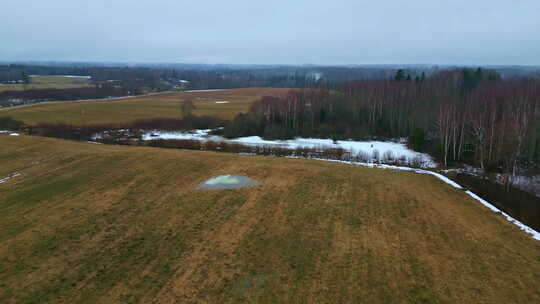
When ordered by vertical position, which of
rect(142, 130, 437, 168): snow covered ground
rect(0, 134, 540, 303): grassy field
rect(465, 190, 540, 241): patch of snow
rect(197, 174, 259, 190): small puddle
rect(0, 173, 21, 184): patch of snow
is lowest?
rect(142, 130, 437, 168): snow covered ground

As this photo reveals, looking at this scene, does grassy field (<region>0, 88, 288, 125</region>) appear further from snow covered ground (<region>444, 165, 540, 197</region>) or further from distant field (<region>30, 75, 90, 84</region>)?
distant field (<region>30, 75, 90, 84</region>)

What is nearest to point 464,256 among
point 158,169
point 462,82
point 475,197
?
point 475,197

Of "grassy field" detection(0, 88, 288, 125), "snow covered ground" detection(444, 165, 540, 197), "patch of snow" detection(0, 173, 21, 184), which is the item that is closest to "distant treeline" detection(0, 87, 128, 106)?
"grassy field" detection(0, 88, 288, 125)

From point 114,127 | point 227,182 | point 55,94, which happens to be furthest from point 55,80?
point 227,182

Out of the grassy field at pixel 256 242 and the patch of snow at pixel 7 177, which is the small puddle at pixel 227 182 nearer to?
the grassy field at pixel 256 242

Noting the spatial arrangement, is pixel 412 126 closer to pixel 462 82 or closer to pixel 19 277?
pixel 462 82

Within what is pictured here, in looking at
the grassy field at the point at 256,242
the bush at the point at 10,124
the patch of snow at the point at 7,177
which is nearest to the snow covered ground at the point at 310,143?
the grassy field at the point at 256,242
